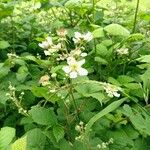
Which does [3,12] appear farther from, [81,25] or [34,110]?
[34,110]

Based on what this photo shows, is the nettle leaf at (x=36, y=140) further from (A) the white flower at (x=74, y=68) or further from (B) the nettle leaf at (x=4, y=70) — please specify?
(B) the nettle leaf at (x=4, y=70)

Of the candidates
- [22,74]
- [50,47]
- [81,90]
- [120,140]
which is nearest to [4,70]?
[22,74]

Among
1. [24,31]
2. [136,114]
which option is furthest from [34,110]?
[24,31]

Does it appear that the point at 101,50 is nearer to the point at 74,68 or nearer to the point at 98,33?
the point at 98,33

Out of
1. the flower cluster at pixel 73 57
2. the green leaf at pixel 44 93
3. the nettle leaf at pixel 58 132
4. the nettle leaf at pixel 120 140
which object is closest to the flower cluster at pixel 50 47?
the flower cluster at pixel 73 57

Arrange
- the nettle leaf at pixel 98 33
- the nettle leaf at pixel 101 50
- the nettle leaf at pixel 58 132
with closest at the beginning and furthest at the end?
the nettle leaf at pixel 58 132
the nettle leaf at pixel 98 33
the nettle leaf at pixel 101 50

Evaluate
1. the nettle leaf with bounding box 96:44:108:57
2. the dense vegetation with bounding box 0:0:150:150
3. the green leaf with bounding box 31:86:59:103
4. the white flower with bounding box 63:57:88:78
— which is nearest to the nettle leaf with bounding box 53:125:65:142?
the dense vegetation with bounding box 0:0:150:150
